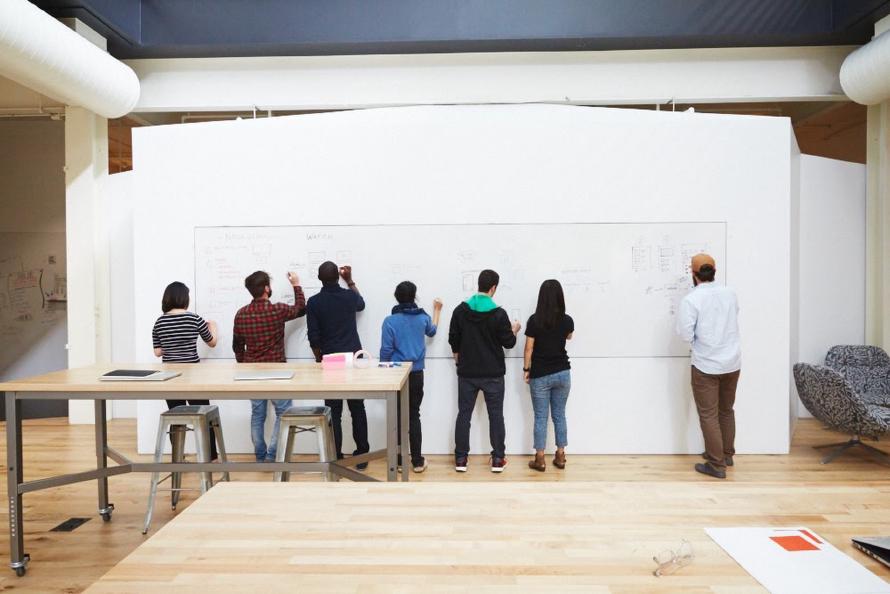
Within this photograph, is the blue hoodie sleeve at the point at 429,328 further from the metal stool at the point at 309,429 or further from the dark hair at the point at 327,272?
the metal stool at the point at 309,429

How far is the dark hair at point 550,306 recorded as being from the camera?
4.32 meters

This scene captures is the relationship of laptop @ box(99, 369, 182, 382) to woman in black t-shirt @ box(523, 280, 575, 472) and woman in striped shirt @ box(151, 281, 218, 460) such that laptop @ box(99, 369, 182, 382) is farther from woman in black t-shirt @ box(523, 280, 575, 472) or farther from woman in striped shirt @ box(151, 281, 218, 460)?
woman in black t-shirt @ box(523, 280, 575, 472)

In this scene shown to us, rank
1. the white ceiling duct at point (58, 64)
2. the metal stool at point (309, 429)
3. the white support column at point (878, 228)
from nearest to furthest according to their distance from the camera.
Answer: the metal stool at point (309, 429), the white ceiling duct at point (58, 64), the white support column at point (878, 228)

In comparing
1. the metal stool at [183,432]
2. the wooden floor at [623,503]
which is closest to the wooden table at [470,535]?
the wooden floor at [623,503]

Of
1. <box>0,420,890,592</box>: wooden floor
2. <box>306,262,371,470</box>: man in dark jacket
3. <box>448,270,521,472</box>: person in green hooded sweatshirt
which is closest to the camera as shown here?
<box>0,420,890,592</box>: wooden floor

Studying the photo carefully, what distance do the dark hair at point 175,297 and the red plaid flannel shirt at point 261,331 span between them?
418 millimetres

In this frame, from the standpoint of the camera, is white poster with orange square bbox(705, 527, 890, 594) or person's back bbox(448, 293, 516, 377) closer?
white poster with orange square bbox(705, 527, 890, 594)

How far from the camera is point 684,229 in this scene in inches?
192

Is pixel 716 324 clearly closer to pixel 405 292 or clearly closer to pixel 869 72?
pixel 405 292

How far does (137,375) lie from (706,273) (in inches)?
154

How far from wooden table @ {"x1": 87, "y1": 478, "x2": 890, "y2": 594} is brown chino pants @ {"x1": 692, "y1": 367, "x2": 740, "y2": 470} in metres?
2.99

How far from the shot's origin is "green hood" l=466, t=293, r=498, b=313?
4359mm

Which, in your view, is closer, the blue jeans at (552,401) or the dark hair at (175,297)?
the dark hair at (175,297)

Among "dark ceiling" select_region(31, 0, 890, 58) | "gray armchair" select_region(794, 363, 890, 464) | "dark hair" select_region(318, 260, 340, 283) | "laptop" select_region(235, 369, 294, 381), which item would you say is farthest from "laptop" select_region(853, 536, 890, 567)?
"dark ceiling" select_region(31, 0, 890, 58)
